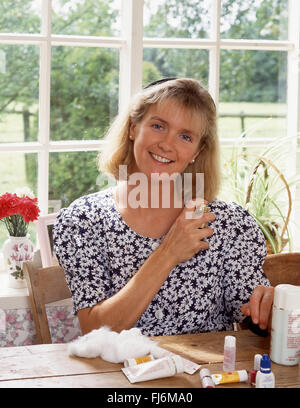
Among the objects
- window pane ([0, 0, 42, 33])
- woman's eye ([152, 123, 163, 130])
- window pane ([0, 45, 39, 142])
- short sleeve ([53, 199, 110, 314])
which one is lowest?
short sleeve ([53, 199, 110, 314])

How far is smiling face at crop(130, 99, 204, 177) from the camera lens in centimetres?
195

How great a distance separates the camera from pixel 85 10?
2.62 meters

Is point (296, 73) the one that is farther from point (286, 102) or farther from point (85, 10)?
point (85, 10)

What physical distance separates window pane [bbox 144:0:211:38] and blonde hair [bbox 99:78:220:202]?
0.79 metres

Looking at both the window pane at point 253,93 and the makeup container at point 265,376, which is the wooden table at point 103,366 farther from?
the window pane at point 253,93

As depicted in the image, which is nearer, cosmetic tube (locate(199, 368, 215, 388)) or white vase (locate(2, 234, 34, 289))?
cosmetic tube (locate(199, 368, 215, 388))

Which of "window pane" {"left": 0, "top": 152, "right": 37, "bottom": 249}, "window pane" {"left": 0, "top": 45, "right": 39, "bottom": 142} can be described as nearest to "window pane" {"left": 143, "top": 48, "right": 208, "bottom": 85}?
"window pane" {"left": 0, "top": 45, "right": 39, "bottom": 142}

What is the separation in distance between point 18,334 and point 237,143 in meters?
1.21

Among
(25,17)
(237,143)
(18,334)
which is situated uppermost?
(25,17)

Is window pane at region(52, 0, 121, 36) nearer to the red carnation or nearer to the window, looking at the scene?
the window

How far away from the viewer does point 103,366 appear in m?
1.50

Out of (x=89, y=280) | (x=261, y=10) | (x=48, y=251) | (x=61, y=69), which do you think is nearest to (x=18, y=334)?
(x=48, y=251)

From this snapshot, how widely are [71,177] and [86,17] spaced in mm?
627

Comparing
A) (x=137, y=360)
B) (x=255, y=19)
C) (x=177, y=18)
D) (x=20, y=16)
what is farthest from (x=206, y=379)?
(x=255, y=19)
